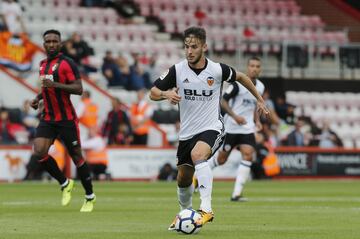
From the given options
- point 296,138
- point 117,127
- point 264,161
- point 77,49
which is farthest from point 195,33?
point 296,138

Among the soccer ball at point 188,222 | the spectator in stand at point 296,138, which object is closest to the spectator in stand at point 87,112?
the spectator in stand at point 296,138

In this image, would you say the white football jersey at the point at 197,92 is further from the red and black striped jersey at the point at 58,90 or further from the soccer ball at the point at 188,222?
the red and black striped jersey at the point at 58,90

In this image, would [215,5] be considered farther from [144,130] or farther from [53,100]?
[53,100]

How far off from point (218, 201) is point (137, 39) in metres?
17.9

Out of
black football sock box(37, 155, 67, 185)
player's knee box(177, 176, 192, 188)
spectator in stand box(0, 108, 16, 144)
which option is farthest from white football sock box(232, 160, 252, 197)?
spectator in stand box(0, 108, 16, 144)

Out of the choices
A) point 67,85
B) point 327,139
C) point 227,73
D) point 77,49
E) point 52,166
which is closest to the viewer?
point 227,73

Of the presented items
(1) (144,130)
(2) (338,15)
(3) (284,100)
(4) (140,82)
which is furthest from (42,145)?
(2) (338,15)

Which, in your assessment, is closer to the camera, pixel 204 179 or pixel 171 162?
pixel 204 179

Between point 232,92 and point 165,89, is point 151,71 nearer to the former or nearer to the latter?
point 232,92

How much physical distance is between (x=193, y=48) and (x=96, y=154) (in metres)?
15.2

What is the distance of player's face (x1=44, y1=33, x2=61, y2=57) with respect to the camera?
1430cm

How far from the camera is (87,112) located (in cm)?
2752

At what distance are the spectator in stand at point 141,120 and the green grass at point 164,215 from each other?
668cm

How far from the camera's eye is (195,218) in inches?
419
